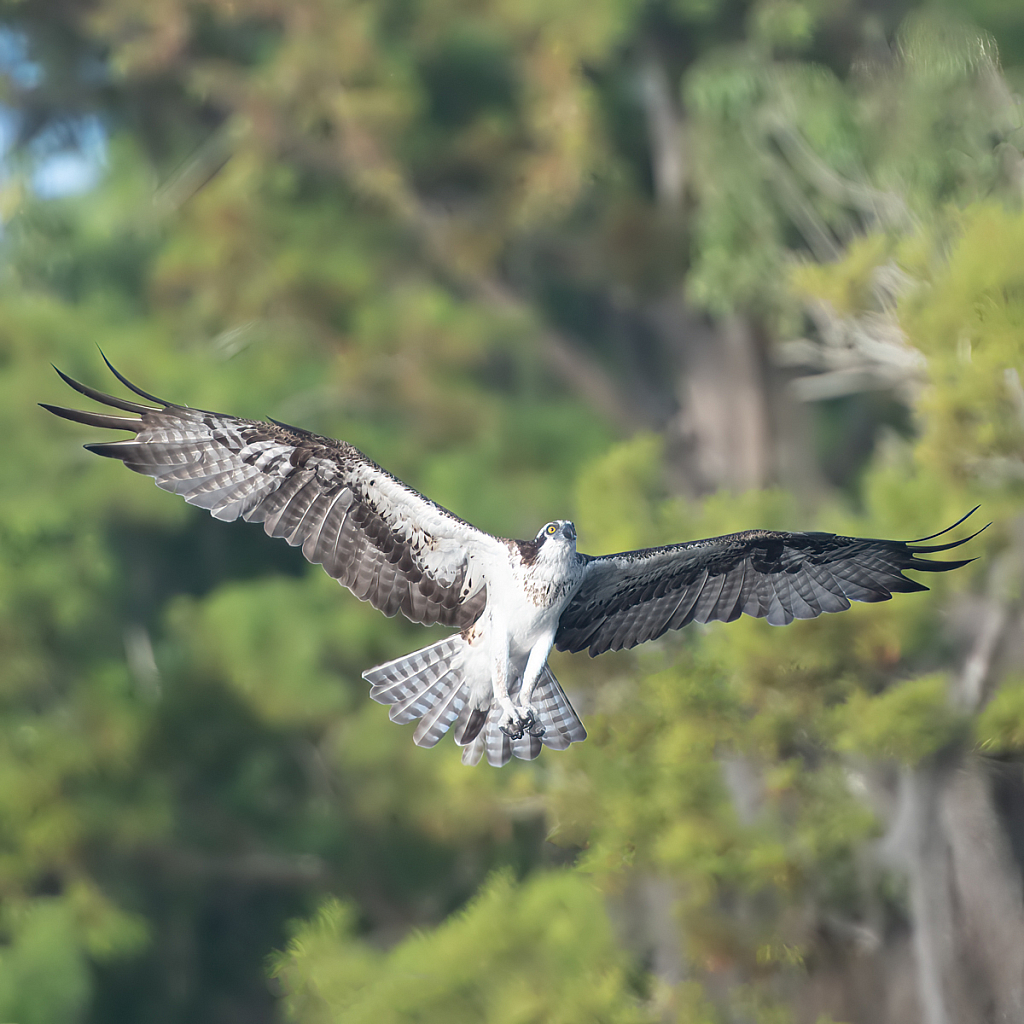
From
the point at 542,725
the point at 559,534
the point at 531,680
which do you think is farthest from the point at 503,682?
the point at 559,534

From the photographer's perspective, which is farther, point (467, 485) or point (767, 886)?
point (467, 485)

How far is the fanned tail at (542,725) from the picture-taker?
7156 mm

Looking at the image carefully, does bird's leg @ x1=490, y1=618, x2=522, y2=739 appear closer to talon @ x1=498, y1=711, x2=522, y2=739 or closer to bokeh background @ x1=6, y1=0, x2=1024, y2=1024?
talon @ x1=498, y1=711, x2=522, y2=739

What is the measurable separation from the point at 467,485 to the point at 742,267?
3.03 meters

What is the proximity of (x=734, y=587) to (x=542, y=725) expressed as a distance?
1.17 m

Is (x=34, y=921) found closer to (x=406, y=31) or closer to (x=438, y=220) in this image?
(x=438, y=220)

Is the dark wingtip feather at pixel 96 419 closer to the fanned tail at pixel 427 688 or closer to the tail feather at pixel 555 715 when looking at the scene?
the fanned tail at pixel 427 688

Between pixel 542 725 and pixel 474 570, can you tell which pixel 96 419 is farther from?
pixel 542 725

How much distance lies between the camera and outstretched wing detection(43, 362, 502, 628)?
6445 millimetres

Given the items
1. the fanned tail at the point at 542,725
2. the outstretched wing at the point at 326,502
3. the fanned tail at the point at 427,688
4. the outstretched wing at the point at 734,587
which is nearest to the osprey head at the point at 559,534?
the outstretched wing at the point at 326,502

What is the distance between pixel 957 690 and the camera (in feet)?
30.0

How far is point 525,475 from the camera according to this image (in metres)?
14.9

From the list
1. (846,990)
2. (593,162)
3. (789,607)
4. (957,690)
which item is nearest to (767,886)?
(846,990)

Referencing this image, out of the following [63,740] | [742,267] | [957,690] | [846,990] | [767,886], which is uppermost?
[742,267]
